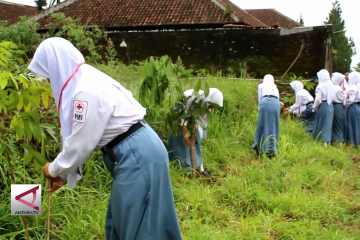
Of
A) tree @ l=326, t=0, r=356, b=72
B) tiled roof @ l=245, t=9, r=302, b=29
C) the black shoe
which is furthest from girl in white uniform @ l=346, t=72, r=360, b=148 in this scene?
tree @ l=326, t=0, r=356, b=72

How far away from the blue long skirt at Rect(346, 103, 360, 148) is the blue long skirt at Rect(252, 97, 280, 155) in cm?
283

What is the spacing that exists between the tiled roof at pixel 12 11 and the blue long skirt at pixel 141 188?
21380mm

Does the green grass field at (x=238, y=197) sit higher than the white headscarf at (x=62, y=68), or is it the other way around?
the white headscarf at (x=62, y=68)

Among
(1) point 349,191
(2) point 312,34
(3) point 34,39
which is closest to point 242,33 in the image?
(2) point 312,34

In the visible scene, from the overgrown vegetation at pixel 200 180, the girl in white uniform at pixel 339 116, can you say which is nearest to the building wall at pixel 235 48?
the girl in white uniform at pixel 339 116

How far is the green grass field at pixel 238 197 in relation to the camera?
348 centimetres

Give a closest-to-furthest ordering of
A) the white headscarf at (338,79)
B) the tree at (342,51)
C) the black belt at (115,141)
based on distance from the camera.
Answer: the black belt at (115,141)
the white headscarf at (338,79)
the tree at (342,51)

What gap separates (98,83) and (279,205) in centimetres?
290

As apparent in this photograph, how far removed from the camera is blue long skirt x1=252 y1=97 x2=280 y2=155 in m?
6.36

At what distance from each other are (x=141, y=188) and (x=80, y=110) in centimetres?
55

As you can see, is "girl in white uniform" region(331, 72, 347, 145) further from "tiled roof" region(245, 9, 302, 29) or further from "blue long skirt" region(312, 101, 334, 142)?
"tiled roof" region(245, 9, 302, 29)

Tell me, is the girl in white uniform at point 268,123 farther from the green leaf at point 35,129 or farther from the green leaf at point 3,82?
the green leaf at point 3,82

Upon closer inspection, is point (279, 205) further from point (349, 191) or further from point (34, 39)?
point (34, 39)

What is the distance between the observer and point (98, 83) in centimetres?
216
